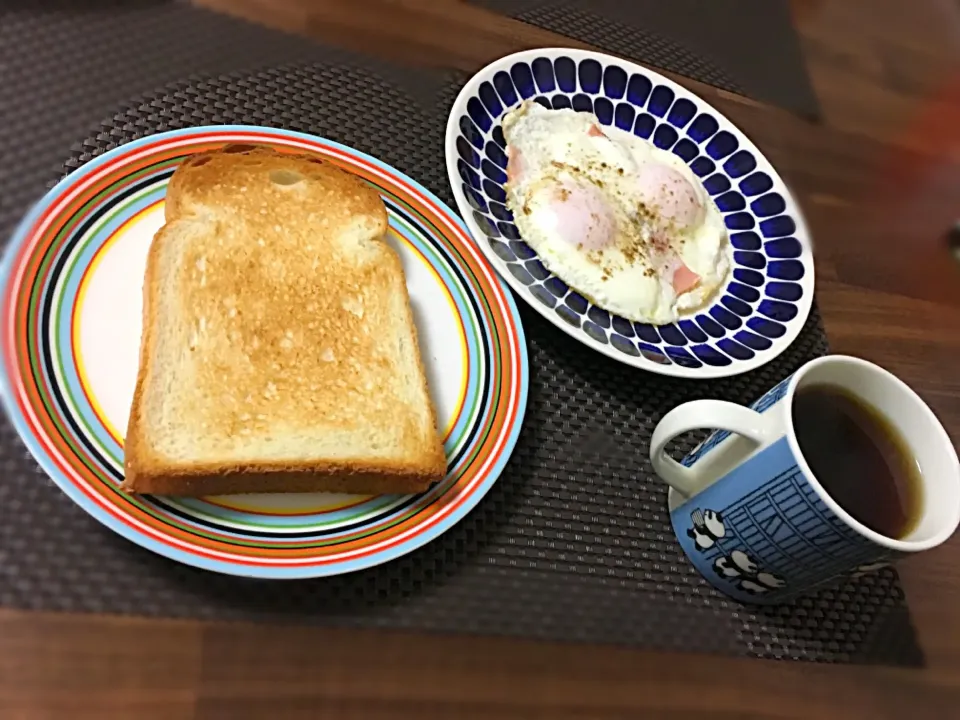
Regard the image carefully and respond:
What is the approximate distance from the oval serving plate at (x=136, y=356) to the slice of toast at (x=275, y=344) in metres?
0.02

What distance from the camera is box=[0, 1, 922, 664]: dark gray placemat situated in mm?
A: 663

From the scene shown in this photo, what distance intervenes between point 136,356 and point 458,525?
34cm

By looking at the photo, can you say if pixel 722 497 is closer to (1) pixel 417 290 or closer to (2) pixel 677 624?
(2) pixel 677 624

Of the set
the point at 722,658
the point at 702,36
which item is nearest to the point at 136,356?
the point at 722,658

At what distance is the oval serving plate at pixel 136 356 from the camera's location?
0.65m

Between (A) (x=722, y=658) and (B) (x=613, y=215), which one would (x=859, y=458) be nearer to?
(A) (x=722, y=658)

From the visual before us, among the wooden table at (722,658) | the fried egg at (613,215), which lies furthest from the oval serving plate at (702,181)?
the wooden table at (722,658)

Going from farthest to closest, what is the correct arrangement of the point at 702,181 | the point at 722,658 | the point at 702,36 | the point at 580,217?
the point at 702,36, the point at 702,181, the point at 580,217, the point at 722,658

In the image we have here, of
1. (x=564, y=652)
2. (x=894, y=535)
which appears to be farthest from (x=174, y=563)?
(x=894, y=535)

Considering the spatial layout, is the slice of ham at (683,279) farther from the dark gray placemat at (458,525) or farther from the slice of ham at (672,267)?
the dark gray placemat at (458,525)

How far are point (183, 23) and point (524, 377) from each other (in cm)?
61

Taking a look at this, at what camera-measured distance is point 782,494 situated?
0.71m

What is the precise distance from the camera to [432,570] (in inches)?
29.7

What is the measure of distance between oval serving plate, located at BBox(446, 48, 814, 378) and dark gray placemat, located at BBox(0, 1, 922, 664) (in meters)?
0.05
